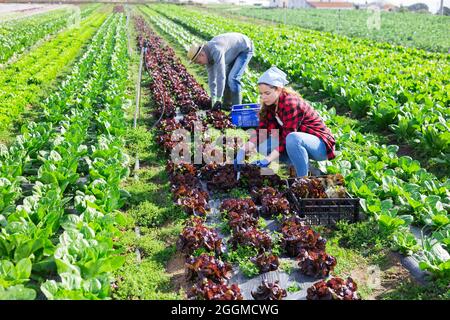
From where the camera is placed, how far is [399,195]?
6535 millimetres

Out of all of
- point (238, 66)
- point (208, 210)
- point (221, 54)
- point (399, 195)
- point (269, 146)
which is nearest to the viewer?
point (399, 195)

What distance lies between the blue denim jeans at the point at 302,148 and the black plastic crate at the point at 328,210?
2.36ft

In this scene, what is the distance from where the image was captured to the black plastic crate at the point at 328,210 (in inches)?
240

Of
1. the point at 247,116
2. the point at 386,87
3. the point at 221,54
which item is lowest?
the point at 386,87

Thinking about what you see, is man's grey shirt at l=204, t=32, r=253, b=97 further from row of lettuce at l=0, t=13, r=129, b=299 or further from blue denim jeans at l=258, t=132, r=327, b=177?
blue denim jeans at l=258, t=132, r=327, b=177

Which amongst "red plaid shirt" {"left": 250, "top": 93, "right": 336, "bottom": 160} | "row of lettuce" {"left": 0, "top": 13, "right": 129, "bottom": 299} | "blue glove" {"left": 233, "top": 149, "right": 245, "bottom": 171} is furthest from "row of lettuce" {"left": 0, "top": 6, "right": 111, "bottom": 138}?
"red plaid shirt" {"left": 250, "top": 93, "right": 336, "bottom": 160}

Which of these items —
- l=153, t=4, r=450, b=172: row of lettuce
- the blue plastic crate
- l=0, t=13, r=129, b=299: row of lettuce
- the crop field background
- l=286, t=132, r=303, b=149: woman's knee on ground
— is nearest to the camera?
l=0, t=13, r=129, b=299: row of lettuce

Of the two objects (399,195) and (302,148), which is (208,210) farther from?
(399,195)

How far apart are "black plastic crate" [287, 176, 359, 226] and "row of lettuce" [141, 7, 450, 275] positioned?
16 cm

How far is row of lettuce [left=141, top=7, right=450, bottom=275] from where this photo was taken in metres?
5.44

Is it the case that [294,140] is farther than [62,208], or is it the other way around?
[294,140]

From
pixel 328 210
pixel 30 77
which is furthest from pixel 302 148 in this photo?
pixel 30 77

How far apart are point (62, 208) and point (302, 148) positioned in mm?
3124
